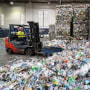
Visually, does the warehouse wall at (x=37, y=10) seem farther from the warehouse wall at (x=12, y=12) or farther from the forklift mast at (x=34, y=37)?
the forklift mast at (x=34, y=37)

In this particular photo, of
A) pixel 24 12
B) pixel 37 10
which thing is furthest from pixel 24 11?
pixel 37 10

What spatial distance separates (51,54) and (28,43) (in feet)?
4.64

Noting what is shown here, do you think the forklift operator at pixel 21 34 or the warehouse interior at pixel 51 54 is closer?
the warehouse interior at pixel 51 54

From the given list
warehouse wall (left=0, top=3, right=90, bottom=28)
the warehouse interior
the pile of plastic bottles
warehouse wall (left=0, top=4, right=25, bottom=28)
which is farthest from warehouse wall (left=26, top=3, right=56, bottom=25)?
the pile of plastic bottles

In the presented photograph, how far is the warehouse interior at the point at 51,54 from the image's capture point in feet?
10.6

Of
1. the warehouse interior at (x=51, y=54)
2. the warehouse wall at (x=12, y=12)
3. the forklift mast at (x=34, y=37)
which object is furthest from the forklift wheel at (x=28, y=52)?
the warehouse wall at (x=12, y=12)

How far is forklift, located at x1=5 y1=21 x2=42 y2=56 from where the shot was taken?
7398mm

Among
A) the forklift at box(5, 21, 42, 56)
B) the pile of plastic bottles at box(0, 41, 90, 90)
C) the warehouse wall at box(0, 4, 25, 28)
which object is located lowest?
the pile of plastic bottles at box(0, 41, 90, 90)

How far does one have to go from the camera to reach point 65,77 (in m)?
3.35

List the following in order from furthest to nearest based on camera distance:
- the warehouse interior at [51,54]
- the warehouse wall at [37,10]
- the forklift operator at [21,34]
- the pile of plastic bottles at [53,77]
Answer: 1. the warehouse wall at [37,10]
2. the forklift operator at [21,34]
3. the warehouse interior at [51,54]
4. the pile of plastic bottles at [53,77]

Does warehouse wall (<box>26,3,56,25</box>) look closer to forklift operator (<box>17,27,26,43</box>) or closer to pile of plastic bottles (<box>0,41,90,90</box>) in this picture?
forklift operator (<box>17,27,26,43</box>)

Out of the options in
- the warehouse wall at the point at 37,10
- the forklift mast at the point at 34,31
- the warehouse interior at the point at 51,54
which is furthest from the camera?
the warehouse wall at the point at 37,10

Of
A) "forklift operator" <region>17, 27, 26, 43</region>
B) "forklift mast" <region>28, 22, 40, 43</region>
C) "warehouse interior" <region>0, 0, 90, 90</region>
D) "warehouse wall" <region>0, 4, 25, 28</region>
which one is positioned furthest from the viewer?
"warehouse wall" <region>0, 4, 25, 28</region>

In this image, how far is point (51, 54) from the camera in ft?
23.4
